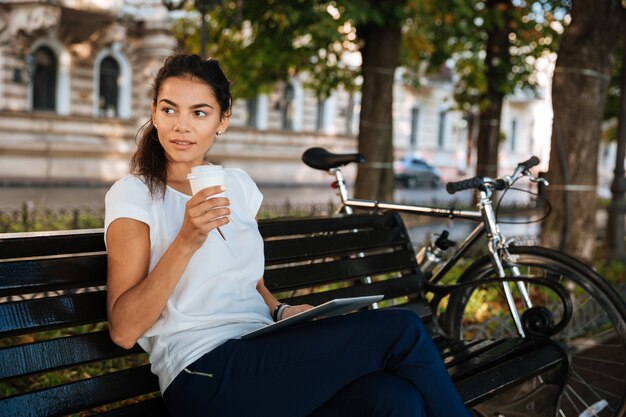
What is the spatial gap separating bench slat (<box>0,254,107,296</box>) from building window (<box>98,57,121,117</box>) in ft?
72.5

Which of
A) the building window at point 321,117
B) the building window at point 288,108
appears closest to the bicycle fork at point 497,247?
the building window at point 288,108

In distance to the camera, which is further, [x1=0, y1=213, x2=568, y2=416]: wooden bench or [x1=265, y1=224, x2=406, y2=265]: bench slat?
[x1=265, y1=224, x2=406, y2=265]: bench slat

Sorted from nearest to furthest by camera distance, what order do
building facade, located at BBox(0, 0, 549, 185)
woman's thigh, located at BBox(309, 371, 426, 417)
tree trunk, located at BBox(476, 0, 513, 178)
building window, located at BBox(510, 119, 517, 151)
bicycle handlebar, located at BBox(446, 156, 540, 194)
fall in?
woman's thigh, located at BBox(309, 371, 426, 417) < bicycle handlebar, located at BBox(446, 156, 540, 194) < tree trunk, located at BBox(476, 0, 513, 178) < building facade, located at BBox(0, 0, 549, 185) < building window, located at BBox(510, 119, 517, 151)

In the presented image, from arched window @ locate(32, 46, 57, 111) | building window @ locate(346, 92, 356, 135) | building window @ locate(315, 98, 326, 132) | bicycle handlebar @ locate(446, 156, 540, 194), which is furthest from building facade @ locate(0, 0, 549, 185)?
bicycle handlebar @ locate(446, 156, 540, 194)

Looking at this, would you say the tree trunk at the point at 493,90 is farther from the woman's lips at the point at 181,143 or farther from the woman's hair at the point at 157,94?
the woman's lips at the point at 181,143

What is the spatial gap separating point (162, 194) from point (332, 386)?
78 centimetres

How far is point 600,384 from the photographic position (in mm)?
4258

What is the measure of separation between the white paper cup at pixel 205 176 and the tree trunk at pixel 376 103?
24.7ft

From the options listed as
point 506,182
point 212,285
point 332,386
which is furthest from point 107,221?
point 506,182

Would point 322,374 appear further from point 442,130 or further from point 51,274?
point 442,130

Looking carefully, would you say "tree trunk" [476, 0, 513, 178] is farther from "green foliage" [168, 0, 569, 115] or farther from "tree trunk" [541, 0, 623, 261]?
"tree trunk" [541, 0, 623, 261]

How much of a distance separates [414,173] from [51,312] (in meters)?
29.0

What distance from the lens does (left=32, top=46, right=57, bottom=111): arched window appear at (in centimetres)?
2227

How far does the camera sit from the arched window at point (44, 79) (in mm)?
22266
